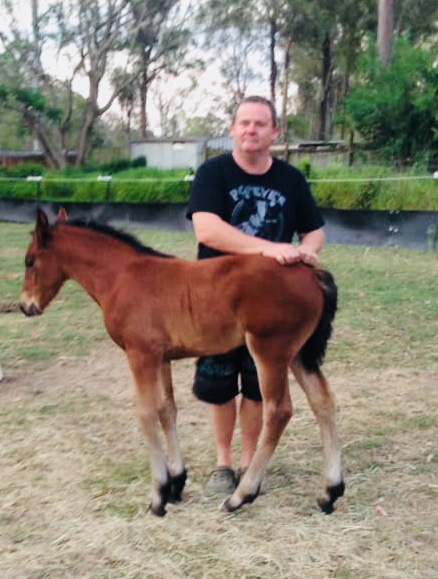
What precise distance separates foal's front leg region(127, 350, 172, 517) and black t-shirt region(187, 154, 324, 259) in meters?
0.72

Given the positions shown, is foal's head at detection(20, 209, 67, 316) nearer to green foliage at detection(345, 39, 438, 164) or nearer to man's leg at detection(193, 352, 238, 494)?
man's leg at detection(193, 352, 238, 494)

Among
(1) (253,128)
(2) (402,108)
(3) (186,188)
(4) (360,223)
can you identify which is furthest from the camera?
(2) (402,108)

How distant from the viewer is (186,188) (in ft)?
52.5

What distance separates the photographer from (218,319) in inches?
123

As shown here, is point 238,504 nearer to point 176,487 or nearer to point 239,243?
point 176,487

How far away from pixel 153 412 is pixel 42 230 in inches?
38.5

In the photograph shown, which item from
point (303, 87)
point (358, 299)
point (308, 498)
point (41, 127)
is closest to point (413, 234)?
point (358, 299)

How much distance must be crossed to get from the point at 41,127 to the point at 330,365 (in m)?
25.8

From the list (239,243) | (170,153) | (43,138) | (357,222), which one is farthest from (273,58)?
(239,243)

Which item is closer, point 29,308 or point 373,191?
point 29,308

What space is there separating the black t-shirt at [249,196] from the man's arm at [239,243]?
7cm

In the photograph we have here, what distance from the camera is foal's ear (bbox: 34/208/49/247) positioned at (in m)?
3.31

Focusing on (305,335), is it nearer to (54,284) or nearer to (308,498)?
(308,498)

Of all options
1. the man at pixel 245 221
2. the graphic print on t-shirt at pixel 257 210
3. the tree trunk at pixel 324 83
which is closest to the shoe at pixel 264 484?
the man at pixel 245 221
